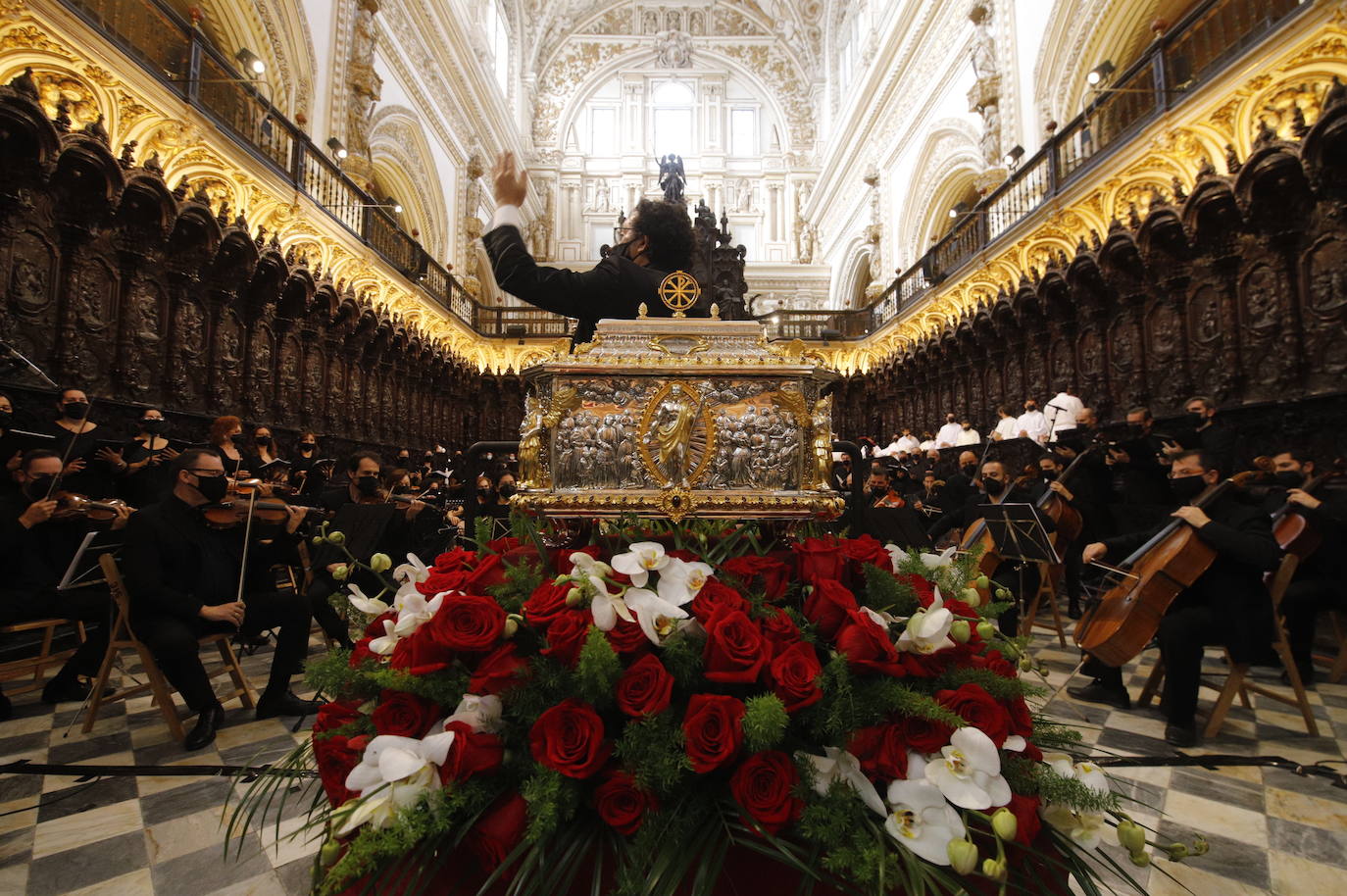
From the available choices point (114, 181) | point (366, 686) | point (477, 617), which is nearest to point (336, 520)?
point (366, 686)

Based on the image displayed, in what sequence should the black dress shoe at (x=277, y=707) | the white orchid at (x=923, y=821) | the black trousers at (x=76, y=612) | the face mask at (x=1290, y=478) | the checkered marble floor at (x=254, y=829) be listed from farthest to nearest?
the face mask at (x=1290, y=478) → the black trousers at (x=76, y=612) → the black dress shoe at (x=277, y=707) → the checkered marble floor at (x=254, y=829) → the white orchid at (x=923, y=821)

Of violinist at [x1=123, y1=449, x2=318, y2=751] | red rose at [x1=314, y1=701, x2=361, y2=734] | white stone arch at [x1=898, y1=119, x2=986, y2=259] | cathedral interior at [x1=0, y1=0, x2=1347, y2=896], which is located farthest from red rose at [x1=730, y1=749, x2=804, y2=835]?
white stone arch at [x1=898, y1=119, x2=986, y2=259]

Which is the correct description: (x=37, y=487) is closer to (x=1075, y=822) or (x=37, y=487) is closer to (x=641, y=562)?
(x=641, y=562)

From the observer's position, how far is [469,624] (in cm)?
112

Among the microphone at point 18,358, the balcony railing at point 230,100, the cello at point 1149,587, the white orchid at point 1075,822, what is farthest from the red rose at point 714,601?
the balcony railing at point 230,100

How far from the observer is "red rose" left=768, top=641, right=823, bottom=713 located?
3.36 feet

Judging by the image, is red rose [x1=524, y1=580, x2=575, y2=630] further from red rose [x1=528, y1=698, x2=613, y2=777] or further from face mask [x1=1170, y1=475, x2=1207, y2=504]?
face mask [x1=1170, y1=475, x2=1207, y2=504]

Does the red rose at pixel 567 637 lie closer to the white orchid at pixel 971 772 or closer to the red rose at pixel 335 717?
the red rose at pixel 335 717

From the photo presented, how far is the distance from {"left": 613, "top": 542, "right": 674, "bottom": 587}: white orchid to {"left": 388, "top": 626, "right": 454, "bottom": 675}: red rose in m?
0.34

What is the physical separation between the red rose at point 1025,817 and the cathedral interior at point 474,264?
3.79ft

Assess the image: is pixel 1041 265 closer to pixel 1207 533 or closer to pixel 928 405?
pixel 928 405

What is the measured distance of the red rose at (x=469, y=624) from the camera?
1.08 m

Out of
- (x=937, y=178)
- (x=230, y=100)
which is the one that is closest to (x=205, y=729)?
(x=230, y=100)

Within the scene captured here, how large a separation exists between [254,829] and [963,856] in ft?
7.39
